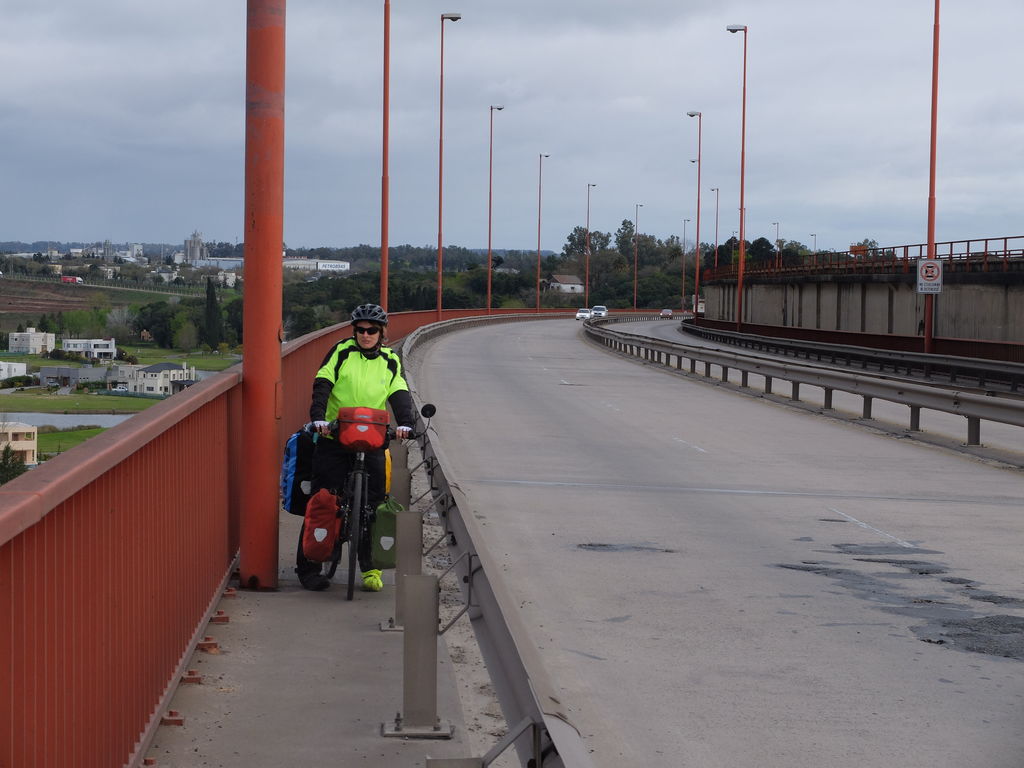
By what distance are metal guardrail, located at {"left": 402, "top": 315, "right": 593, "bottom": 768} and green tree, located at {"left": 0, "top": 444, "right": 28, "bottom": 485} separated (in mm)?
1681

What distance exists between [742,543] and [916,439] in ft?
31.5

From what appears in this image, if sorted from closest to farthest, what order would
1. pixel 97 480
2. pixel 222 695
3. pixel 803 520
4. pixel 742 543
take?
pixel 97 480 → pixel 222 695 → pixel 742 543 → pixel 803 520

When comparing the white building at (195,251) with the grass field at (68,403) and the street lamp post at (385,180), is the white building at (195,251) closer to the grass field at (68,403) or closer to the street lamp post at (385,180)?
the grass field at (68,403)

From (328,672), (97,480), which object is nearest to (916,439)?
(328,672)

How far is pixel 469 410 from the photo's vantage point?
23906 mm

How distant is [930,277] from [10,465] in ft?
109

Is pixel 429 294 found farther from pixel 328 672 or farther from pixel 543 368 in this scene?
pixel 328 672

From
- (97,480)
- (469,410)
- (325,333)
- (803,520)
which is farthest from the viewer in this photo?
(469,410)

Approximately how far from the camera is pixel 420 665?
5723 mm

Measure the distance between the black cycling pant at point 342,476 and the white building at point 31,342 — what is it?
8.45 ft

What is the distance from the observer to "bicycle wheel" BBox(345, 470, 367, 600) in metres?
8.27

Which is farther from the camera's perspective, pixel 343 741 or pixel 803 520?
pixel 803 520

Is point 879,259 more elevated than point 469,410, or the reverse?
point 879,259

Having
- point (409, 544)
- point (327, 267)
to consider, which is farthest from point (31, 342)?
point (327, 267)
